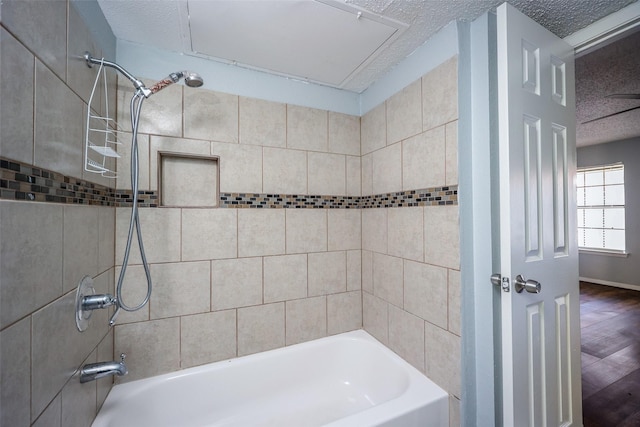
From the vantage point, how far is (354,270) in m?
1.97

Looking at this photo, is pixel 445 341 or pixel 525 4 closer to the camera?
pixel 525 4

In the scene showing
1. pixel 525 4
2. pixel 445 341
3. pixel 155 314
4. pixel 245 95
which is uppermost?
pixel 525 4

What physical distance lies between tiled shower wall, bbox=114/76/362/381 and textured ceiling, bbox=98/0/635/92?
0.28m

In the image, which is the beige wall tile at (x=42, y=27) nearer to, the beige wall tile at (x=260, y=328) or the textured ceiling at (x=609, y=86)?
the beige wall tile at (x=260, y=328)

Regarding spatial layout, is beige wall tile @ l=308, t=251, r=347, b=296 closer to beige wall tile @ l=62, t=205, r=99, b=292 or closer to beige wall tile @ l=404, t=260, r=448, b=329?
beige wall tile @ l=404, t=260, r=448, b=329

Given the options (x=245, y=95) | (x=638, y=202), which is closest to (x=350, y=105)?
(x=245, y=95)

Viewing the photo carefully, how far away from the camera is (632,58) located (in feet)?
6.23

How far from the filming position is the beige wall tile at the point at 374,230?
176 centimetres

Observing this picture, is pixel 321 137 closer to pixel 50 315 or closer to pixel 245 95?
pixel 245 95

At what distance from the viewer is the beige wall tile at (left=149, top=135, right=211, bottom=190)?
143cm

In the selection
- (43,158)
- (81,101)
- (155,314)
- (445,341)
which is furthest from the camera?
(155,314)

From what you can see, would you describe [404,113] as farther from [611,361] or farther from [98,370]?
[611,361]

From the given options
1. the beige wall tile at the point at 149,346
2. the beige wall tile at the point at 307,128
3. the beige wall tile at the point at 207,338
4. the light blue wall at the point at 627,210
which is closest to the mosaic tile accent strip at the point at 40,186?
the beige wall tile at the point at 149,346

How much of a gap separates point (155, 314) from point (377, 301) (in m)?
1.39
